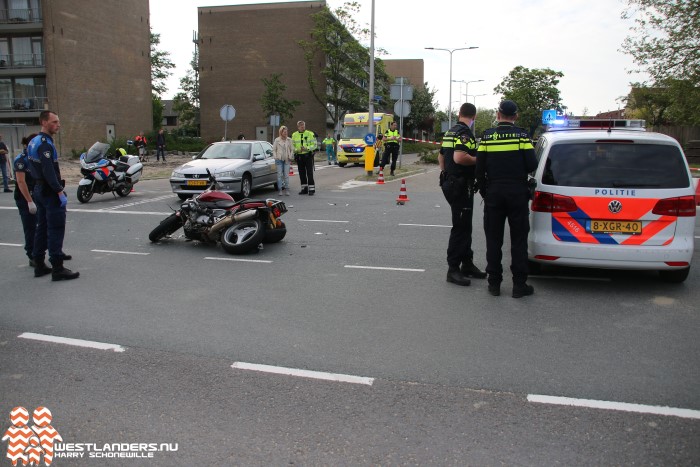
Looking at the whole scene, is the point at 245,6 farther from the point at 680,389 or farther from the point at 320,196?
the point at 680,389

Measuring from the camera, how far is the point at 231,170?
14.6m

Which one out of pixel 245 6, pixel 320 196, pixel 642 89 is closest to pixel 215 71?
pixel 245 6

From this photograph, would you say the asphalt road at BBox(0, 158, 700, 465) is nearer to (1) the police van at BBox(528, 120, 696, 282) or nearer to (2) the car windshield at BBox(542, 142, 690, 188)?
(1) the police van at BBox(528, 120, 696, 282)

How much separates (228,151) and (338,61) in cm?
3885

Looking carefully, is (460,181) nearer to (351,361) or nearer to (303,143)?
(351,361)

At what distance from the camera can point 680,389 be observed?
3.98 metres

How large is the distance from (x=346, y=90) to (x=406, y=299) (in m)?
49.6

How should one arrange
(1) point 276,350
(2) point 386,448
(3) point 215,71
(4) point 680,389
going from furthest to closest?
(3) point 215,71
(1) point 276,350
(4) point 680,389
(2) point 386,448

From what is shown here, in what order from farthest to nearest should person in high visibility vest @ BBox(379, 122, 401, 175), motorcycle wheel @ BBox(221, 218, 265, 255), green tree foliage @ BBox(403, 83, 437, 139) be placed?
1. green tree foliage @ BBox(403, 83, 437, 139)
2. person in high visibility vest @ BBox(379, 122, 401, 175)
3. motorcycle wheel @ BBox(221, 218, 265, 255)

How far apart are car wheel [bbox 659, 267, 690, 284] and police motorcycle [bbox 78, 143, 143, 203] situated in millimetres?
13361

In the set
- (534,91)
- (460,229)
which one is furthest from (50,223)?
(534,91)

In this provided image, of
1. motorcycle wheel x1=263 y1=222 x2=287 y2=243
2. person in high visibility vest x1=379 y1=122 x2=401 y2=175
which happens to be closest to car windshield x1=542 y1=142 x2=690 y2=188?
motorcycle wheel x1=263 y1=222 x2=287 y2=243

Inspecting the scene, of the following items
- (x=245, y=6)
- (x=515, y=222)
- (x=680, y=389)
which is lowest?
(x=680, y=389)

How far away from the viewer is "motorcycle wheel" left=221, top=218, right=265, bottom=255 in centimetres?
857
